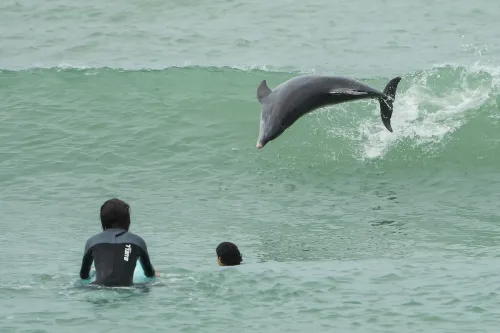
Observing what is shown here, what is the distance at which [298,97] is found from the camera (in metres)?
12.2

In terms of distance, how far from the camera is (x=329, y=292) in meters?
9.84

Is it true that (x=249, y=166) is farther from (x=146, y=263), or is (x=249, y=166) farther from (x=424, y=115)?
(x=146, y=263)

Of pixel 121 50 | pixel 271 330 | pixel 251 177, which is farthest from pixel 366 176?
pixel 121 50

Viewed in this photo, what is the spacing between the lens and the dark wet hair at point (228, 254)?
35.4ft

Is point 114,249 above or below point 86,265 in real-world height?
above

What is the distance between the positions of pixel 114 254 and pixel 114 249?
5cm

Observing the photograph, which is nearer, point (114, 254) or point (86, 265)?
point (114, 254)

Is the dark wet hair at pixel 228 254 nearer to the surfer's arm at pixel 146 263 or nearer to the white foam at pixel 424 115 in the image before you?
the surfer's arm at pixel 146 263

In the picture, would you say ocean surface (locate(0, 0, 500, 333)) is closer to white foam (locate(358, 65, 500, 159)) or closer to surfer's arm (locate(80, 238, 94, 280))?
white foam (locate(358, 65, 500, 159))

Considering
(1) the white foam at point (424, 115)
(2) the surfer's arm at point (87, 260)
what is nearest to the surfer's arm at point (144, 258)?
(2) the surfer's arm at point (87, 260)

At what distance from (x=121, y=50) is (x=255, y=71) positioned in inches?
139

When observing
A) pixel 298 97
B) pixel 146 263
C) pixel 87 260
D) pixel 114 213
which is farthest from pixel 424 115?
pixel 87 260

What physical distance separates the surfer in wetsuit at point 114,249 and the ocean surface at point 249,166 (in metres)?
0.16

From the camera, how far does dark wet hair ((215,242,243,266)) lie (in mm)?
10805
